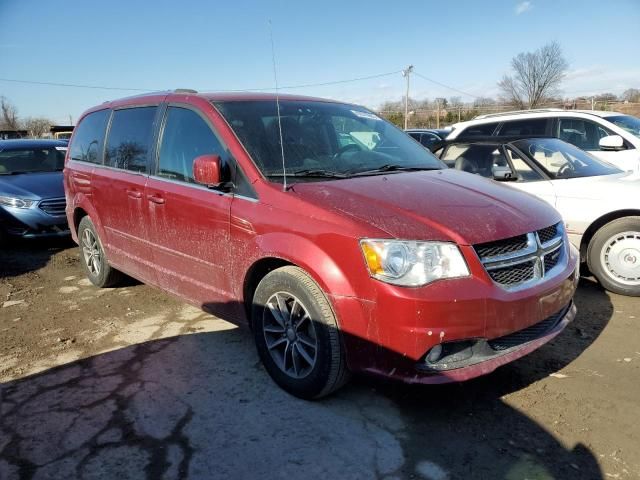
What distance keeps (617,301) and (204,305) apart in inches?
146

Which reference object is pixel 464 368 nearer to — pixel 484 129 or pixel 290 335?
pixel 290 335

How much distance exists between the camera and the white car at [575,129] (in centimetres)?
756

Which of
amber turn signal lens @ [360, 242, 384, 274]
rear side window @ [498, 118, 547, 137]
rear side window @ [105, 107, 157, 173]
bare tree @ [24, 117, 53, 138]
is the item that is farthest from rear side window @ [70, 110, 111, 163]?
bare tree @ [24, 117, 53, 138]

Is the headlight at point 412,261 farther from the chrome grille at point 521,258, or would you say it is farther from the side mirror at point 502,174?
the side mirror at point 502,174

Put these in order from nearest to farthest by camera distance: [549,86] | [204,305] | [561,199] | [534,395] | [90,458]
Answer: [90,458] → [534,395] → [204,305] → [561,199] → [549,86]

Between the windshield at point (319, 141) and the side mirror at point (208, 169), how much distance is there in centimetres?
26

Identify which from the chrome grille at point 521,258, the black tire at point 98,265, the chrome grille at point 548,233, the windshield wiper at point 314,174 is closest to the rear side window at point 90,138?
the black tire at point 98,265

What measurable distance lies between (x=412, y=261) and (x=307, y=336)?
0.85 m

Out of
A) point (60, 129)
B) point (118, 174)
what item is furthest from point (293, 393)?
point (60, 129)

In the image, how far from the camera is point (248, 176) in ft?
10.7

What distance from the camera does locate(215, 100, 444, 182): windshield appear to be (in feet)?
11.2

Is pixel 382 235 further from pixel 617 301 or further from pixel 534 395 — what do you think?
pixel 617 301

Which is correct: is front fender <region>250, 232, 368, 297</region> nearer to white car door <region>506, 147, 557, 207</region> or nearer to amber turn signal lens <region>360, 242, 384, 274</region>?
amber turn signal lens <region>360, 242, 384, 274</region>

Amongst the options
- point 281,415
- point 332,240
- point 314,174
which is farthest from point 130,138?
point 281,415
